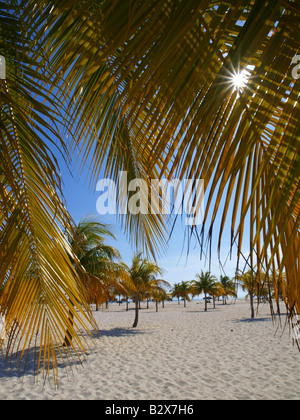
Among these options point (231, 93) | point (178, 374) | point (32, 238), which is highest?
point (231, 93)

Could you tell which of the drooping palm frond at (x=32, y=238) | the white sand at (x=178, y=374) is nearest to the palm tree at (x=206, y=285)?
the white sand at (x=178, y=374)

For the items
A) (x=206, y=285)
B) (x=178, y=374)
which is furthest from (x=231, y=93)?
(x=206, y=285)

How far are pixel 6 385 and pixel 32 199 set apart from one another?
262 inches

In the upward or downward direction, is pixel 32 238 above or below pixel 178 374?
above

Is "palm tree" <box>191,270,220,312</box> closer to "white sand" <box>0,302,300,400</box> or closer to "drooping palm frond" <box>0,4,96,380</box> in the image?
"white sand" <box>0,302,300,400</box>

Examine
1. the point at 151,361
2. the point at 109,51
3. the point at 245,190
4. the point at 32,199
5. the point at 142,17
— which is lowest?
the point at 151,361

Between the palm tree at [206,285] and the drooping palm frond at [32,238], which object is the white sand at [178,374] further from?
the palm tree at [206,285]

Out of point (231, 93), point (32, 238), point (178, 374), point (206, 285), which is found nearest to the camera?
point (231, 93)

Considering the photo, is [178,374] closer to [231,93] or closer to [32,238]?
[32,238]

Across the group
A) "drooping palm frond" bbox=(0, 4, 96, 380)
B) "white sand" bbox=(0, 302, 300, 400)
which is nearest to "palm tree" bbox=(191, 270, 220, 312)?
"white sand" bbox=(0, 302, 300, 400)

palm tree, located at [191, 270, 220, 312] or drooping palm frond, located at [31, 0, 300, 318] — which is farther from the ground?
drooping palm frond, located at [31, 0, 300, 318]
